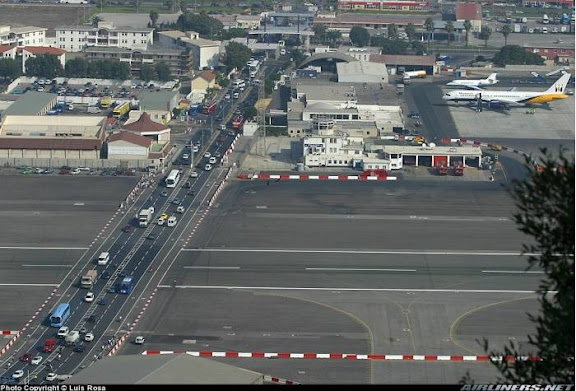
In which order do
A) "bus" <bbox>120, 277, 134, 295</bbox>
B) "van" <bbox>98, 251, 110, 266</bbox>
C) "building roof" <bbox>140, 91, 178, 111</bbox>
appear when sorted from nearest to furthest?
"bus" <bbox>120, 277, 134, 295</bbox> < "van" <bbox>98, 251, 110, 266</bbox> < "building roof" <bbox>140, 91, 178, 111</bbox>

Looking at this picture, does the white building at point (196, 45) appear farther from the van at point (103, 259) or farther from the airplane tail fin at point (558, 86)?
the van at point (103, 259)

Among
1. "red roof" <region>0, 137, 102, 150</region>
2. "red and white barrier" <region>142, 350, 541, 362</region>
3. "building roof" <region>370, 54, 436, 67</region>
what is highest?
"red and white barrier" <region>142, 350, 541, 362</region>

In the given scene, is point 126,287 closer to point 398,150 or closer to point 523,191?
point 398,150

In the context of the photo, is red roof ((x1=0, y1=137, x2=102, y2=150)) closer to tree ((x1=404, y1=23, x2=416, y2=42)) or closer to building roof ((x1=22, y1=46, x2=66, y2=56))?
building roof ((x1=22, y1=46, x2=66, y2=56))

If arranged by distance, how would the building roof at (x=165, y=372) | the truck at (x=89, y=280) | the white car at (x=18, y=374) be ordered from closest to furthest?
1. the building roof at (x=165, y=372)
2. the white car at (x=18, y=374)
3. the truck at (x=89, y=280)

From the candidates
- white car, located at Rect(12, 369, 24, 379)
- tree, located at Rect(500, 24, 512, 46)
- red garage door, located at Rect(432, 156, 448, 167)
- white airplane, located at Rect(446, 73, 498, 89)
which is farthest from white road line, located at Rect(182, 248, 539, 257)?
tree, located at Rect(500, 24, 512, 46)

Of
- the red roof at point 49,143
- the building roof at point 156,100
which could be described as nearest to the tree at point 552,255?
the red roof at point 49,143
